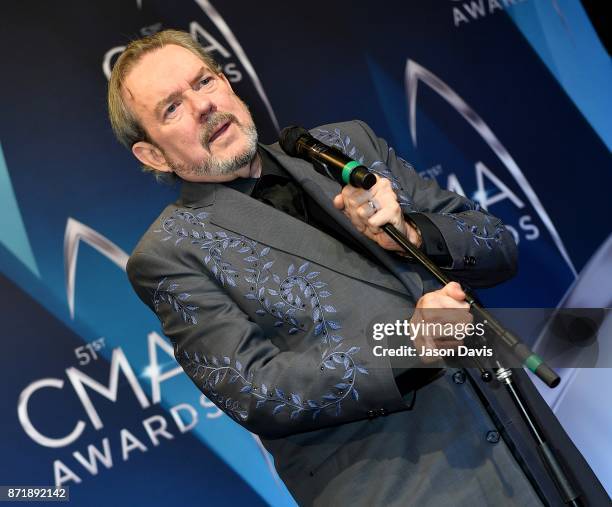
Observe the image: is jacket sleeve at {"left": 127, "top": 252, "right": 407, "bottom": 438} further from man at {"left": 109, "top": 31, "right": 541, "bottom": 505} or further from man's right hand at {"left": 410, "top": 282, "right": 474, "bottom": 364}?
man's right hand at {"left": 410, "top": 282, "right": 474, "bottom": 364}

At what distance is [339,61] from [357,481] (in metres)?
2.21

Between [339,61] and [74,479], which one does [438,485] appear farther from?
[339,61]

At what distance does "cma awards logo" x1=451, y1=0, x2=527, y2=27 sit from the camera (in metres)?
3.66

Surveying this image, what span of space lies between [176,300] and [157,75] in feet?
2.05

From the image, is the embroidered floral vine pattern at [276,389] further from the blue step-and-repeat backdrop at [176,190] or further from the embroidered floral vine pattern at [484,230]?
the blue step-and-repeat backdrop at [176,190]

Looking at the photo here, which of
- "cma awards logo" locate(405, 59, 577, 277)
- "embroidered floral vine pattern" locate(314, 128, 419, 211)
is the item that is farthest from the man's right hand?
"cma awards logo" locate(405, 59, 577, 277)

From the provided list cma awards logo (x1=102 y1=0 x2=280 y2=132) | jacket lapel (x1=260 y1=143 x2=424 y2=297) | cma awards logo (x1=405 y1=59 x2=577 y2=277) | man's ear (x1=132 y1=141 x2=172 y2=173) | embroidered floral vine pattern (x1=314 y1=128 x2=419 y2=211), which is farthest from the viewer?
cma awards logo (x1=405 y1=59 x2=577 y2=277)

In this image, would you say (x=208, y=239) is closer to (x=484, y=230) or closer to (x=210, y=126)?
(x=210, y=126)

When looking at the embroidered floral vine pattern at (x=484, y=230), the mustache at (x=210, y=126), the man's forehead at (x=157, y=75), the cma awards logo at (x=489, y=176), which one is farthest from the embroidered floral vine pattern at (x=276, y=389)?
the cma awards logo at (x=489, y=176)

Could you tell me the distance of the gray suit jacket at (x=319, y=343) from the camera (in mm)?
1691

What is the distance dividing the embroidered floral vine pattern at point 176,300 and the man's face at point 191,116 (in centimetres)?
35

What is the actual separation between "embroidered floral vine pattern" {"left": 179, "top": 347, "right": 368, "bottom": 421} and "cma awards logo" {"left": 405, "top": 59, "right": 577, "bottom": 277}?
203 cm

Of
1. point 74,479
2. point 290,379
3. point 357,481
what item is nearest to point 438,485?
point 357,481

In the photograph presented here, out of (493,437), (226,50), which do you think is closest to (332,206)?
(493,437)
